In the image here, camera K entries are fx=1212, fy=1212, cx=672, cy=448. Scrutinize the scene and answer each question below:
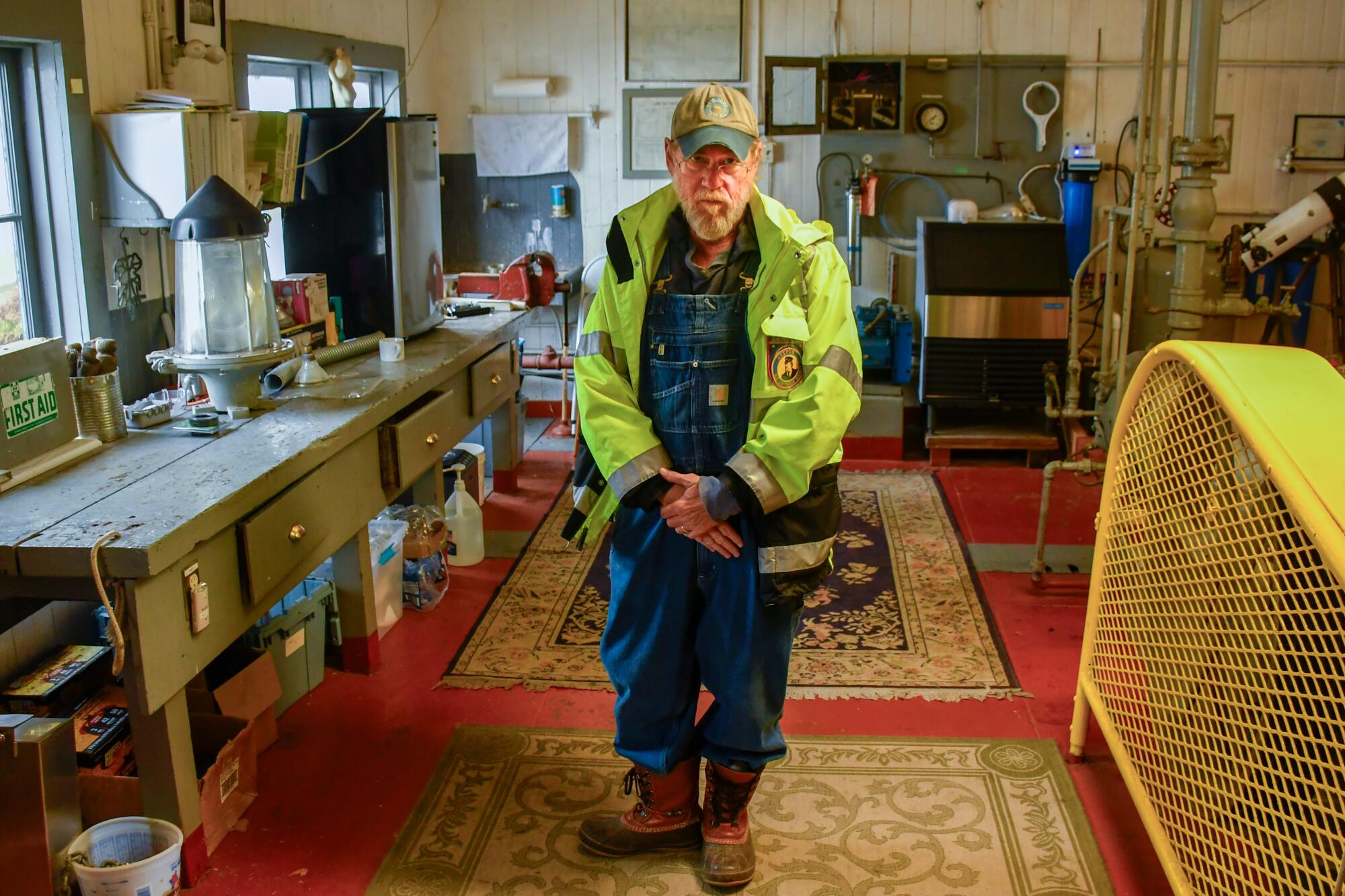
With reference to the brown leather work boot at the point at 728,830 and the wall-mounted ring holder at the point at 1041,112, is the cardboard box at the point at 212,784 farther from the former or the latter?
the wall-mounted ring holder at the point at 1041,112

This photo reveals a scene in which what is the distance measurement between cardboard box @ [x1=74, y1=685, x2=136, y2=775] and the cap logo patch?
1794mm

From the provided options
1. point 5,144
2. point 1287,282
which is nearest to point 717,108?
point 5,144

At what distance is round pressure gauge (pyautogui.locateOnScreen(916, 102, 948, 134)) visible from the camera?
6180mm

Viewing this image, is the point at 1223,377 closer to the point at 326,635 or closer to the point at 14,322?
the point at 326,635

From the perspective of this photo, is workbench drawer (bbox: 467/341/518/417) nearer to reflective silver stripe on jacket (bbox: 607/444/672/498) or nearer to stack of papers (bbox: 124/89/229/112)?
stack of papers (bbox: 124/89/229/112)

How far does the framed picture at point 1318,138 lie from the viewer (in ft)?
19.7

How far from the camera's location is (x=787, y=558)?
2410 mm

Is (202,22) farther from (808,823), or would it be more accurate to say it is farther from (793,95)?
(793,95)

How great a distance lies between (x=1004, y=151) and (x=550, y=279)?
7.98 feet

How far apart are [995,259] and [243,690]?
411 cm

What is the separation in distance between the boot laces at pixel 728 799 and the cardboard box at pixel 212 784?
1112mm

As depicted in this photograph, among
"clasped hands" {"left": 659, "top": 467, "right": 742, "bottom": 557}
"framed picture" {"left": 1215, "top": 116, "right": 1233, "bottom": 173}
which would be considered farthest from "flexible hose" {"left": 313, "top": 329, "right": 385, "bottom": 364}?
"framed picture" {"left": 1215, "top": 116, "right": 1233, "bottom": 173}

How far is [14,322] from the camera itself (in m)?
A: 3.20

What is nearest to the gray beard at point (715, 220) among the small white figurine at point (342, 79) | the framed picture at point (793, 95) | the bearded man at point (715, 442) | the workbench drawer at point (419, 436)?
the bearded man at point (715, 442)
